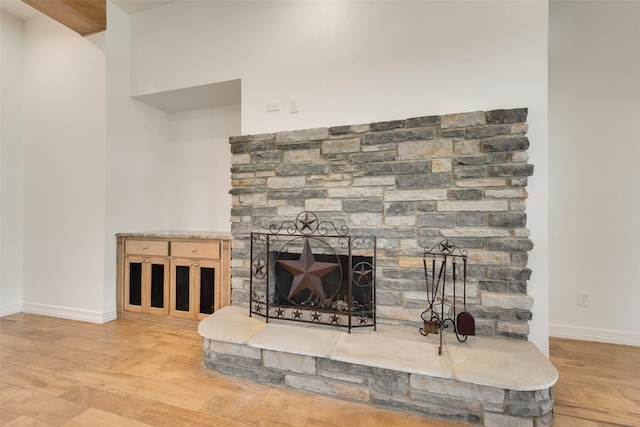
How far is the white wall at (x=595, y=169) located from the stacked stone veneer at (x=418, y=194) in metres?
1.00

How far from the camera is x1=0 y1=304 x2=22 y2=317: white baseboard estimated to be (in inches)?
118

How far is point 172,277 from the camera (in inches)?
110

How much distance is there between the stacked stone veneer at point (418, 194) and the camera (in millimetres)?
1895

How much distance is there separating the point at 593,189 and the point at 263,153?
9.26 ft

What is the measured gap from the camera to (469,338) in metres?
1.88

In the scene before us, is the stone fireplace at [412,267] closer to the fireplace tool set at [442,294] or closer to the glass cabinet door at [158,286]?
the fireplace tool set at [442,294]

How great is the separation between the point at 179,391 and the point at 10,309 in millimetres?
2810

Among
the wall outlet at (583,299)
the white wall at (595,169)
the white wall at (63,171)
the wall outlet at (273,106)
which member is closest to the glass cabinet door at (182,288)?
the white wall at (63,171)

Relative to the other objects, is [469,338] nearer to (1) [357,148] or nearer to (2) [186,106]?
(1) [357,148]

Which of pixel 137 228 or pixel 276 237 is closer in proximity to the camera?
pixel 276 237

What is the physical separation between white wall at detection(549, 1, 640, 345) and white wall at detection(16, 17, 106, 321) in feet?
14.0

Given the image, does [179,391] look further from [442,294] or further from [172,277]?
[442,294]

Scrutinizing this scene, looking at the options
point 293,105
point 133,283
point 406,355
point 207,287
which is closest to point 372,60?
point 293,105

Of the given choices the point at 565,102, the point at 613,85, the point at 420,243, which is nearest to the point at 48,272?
the point at 420,243
